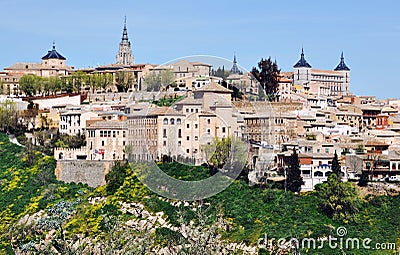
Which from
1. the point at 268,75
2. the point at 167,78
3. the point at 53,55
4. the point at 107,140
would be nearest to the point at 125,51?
the point at 53,55

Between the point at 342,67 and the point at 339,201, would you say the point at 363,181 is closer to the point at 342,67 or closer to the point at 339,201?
the point at 339,201

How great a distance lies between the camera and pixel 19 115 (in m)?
31.6

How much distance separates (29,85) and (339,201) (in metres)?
17.7

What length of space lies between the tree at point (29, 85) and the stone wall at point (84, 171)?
10.5m

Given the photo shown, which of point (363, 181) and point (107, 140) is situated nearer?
point (363, 181)

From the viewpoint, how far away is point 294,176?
77.6ft

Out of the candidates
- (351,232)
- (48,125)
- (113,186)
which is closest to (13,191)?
(113,186)

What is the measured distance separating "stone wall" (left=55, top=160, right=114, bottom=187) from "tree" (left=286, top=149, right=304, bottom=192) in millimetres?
5129

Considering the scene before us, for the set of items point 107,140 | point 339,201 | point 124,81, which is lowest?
point 339,201

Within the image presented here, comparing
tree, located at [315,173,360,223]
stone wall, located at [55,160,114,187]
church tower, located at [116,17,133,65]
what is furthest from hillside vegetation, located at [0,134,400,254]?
church tower, located at [116,17,133,65]

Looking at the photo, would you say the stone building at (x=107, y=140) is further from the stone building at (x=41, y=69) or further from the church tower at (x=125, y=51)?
the church tower at (x=125, y=51)

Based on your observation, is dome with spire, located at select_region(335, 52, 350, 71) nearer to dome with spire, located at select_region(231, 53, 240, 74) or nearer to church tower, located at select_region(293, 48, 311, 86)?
church tower, located at select_region(293, 48, 311, 86)

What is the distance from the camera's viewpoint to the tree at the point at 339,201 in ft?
73.7

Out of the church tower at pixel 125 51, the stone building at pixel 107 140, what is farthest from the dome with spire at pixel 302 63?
the stone building at pixel 107 140
